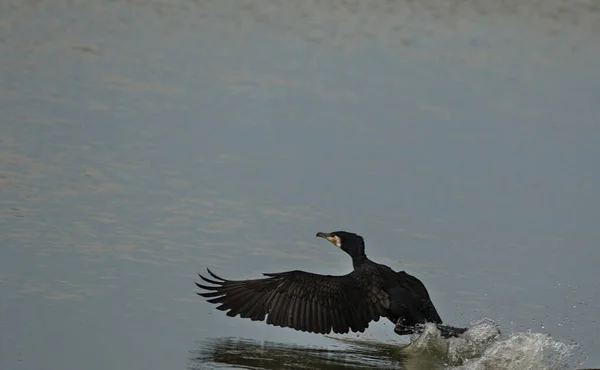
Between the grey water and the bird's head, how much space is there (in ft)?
1.31

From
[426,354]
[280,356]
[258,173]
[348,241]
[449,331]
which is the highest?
[258,173]

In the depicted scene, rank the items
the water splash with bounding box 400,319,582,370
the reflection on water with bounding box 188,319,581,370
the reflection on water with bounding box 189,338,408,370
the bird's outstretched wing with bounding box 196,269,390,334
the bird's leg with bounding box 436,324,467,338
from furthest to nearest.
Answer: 1. the bird's outstretched wing with bounding box 196,269,390,334
2. the bird's leg with bounding box 436,324,467,338
3. the water splash with bounding box 400,319,582,370
4. the reflection on water with bounding box 188,319,581,370
5. the reflection on water with bounding box 189,338,408,370

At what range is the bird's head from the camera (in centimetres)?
865

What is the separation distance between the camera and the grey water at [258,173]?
26.1ft

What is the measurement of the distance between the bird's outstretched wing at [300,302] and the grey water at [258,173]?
0.51ft

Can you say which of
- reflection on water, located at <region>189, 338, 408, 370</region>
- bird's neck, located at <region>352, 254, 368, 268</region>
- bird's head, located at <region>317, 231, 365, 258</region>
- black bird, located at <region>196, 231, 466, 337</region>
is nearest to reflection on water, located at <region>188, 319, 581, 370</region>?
reflection on water, located at <region>189, 338, 408, 370</region>

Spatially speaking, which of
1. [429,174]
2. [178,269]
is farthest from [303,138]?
[178,269]

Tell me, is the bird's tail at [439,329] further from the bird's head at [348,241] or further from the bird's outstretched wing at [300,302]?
the bird's head at [348,241]

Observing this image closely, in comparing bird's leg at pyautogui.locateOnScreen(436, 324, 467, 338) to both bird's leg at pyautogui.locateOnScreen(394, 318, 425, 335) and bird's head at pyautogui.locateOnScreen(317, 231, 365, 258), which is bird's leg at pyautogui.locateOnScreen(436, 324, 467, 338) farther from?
bird's head at pyautogui.locateOnScreen(317, 231, 365, 258)

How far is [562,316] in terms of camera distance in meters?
9.02

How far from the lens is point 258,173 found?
1065 centimetres

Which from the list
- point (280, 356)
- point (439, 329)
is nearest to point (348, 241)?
point (439, 329)

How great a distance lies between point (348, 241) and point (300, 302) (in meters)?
0.83

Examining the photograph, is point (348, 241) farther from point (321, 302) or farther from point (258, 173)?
point (258, 173)
